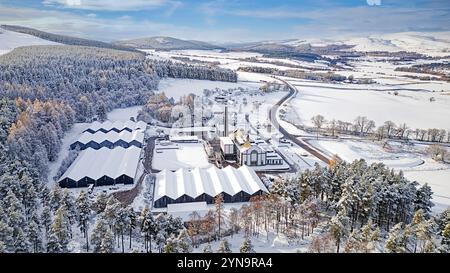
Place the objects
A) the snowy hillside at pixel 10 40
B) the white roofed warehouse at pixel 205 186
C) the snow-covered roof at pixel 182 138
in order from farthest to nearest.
Result: 1. the snow-covered roof at pixel 182 138
2. the snowy hillside at pixel 10 40
3. the white roofed warehouse at pixel 205 186

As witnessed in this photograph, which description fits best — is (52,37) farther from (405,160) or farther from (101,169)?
(405,160)

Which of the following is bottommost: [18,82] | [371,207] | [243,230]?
[243,230]

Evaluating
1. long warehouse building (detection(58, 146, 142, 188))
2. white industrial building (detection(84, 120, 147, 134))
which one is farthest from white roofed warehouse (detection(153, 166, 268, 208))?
white industrial building (detection(84, 120, 147, 134))

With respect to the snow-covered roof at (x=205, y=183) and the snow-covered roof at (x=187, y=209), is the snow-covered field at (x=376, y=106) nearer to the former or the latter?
the snow-covered roof at (x=205, y=183)

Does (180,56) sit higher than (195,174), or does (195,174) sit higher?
(180,56)

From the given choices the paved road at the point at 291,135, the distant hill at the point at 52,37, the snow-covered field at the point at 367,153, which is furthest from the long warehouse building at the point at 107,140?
the snow-covered field at the point at 367,153
